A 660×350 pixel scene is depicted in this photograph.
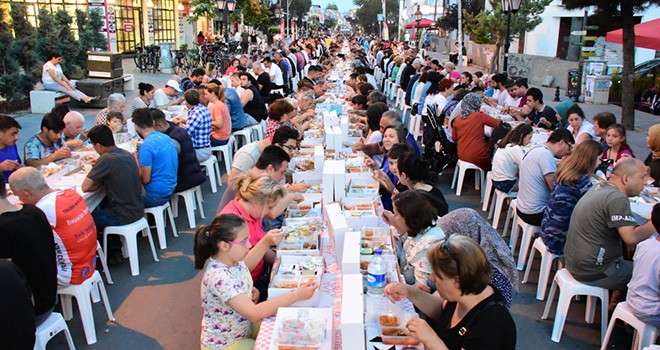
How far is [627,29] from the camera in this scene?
39.2 ft

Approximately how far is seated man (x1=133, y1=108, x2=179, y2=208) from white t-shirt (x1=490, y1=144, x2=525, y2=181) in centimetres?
389

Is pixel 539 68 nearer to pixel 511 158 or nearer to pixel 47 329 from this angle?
pixel 511 158

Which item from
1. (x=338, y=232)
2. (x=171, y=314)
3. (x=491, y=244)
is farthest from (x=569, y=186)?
(x=171, y=314)

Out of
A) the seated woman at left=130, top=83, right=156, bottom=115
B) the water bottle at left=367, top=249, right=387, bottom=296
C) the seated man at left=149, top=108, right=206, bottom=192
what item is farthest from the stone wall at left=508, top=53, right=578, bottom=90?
the water bottle at left=367, top=249, right=387, bottom=296

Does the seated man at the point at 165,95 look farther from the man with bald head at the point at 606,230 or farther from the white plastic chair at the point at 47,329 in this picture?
the man with bald head at the point at 606,230

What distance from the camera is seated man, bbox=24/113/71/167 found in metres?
6.20

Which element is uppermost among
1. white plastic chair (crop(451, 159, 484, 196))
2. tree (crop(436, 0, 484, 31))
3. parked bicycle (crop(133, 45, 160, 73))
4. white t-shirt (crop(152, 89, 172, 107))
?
tree (crop(436, 0, 484, 31))

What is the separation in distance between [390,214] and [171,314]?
2.21 m

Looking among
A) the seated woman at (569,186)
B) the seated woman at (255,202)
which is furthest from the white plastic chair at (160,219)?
the seated woman at (569,186)

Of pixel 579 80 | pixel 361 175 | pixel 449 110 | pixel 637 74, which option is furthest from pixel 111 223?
pixel 637 74

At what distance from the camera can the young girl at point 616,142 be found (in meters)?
6.13

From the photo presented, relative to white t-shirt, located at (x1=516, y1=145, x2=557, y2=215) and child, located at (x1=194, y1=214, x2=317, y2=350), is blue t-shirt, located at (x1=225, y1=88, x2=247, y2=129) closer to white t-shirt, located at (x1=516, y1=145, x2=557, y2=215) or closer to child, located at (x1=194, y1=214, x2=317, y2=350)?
white t-shirt, located at (x1=516, y1=145, x2=557, y2=215)

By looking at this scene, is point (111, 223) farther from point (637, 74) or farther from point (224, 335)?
point (637, 74)

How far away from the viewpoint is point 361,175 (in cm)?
535
